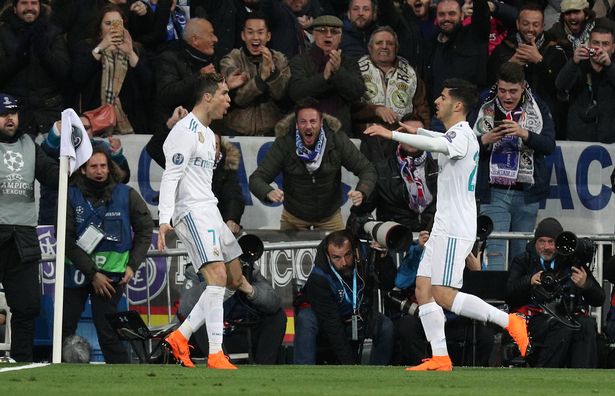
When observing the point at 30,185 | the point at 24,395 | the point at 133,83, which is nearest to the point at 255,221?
the point at 133,83

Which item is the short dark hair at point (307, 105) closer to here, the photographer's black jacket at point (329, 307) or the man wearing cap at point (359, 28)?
the man wearing cap at point (359, 28)

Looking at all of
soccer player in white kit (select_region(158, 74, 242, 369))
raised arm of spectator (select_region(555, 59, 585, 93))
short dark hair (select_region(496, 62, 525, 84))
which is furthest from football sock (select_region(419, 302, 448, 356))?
raised arm of spectator (select_region(555, 59, 585, 93))

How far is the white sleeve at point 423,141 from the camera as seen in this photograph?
11.8m

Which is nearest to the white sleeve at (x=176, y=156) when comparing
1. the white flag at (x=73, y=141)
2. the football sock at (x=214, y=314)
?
the football sock at (x=214, y=314)

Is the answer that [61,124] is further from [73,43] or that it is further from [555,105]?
[555,105]

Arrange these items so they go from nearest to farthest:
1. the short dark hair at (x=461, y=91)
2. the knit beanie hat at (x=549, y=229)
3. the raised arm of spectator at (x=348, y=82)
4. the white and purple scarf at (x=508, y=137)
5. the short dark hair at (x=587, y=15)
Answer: the short dark hair at (x=461, y=91)
the knit beanie hat at (x=549, y=229)
the white and purple scarf at (x=508, y=137)
the raised arm of spectator at (x=348, y=82)
the short dark hair at (x=587, y=15)

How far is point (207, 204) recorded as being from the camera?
12.5m

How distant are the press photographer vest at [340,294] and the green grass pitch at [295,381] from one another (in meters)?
1.65

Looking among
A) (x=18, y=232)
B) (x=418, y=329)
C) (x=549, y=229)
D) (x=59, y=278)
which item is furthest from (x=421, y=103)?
(x=59, y=278)

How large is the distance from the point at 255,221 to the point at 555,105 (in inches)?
144

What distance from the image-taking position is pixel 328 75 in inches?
631

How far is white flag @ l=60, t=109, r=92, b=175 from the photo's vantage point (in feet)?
43.4

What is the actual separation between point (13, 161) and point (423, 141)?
4.05 metres

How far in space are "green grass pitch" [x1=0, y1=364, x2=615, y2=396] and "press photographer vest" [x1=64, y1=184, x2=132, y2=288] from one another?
6.71 ft
